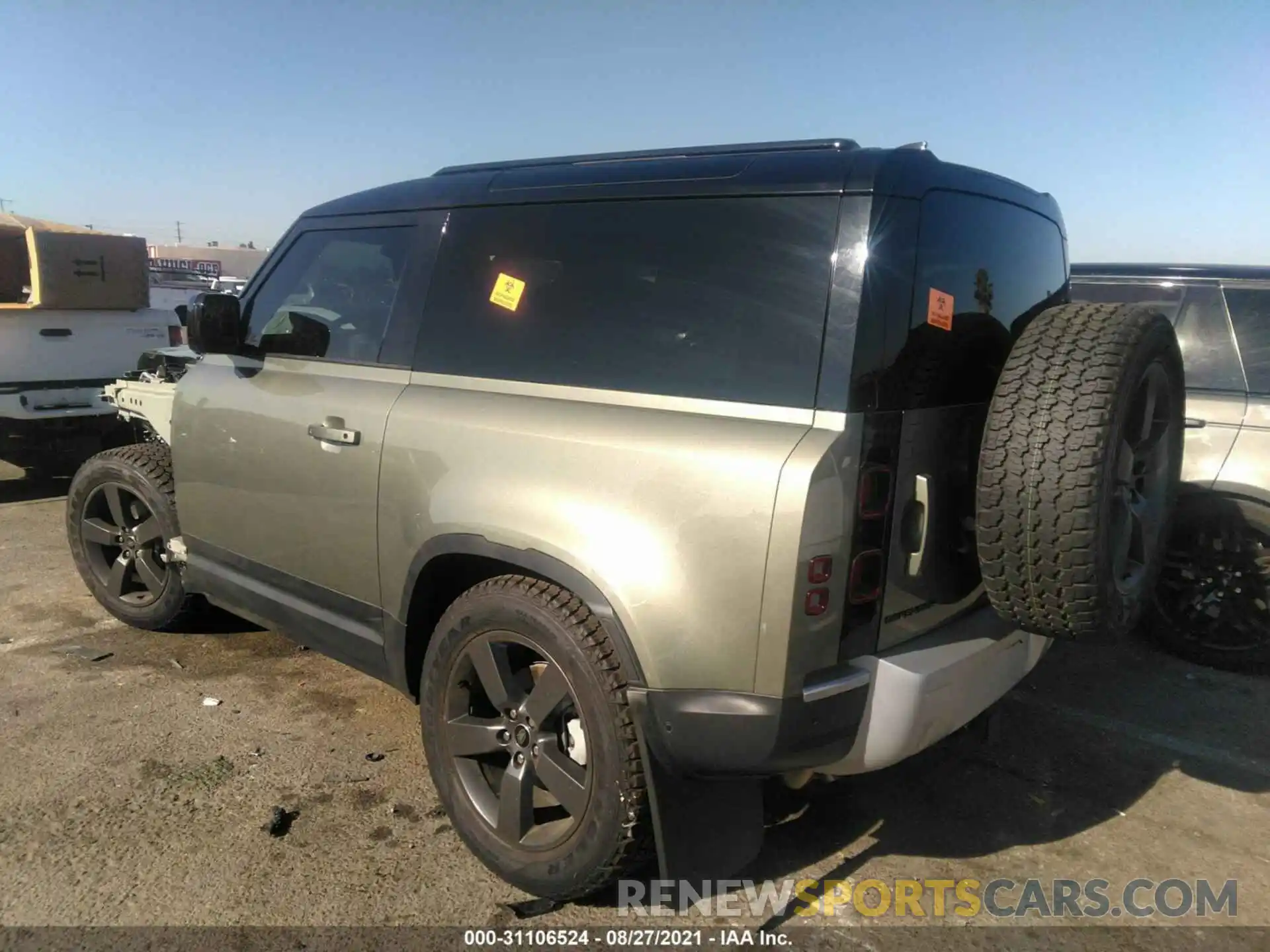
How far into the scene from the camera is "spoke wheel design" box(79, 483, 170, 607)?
4.40 meters

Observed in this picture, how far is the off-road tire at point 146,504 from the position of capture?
4.21 meters

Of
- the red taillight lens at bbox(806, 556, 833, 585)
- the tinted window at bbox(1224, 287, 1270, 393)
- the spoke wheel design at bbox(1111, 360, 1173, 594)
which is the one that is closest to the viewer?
the red taillight lens at bbox(806, 556, 833, 585)

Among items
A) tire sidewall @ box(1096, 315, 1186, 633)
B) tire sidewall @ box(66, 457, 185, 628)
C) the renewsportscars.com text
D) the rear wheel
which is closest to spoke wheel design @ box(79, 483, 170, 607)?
tire sidewall @ box(66, 457, 185, 628)

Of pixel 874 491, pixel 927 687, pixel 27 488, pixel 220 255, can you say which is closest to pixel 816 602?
pixel 874 491

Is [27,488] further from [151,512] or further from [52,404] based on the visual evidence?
Result: [151,512]

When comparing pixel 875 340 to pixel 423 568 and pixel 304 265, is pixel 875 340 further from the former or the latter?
pixel 304 265

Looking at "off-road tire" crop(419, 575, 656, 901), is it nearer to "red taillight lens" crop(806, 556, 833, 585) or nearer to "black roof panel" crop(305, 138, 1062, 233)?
"red taillight lens" crop(806, 556, 833, 585)

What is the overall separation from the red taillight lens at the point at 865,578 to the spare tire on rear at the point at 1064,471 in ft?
1.02

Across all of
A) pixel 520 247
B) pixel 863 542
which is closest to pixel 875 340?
pixel 863 542

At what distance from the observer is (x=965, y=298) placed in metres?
2.51

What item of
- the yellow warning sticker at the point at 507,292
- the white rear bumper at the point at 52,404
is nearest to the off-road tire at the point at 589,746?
the yellow warning sticker at the point at 507,292

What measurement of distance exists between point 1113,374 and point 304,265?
291 centimetres

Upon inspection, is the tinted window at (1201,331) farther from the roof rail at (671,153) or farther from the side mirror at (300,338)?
the side mirror at (300,338)

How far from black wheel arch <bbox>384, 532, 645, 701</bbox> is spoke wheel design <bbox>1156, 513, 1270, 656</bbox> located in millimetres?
3402
